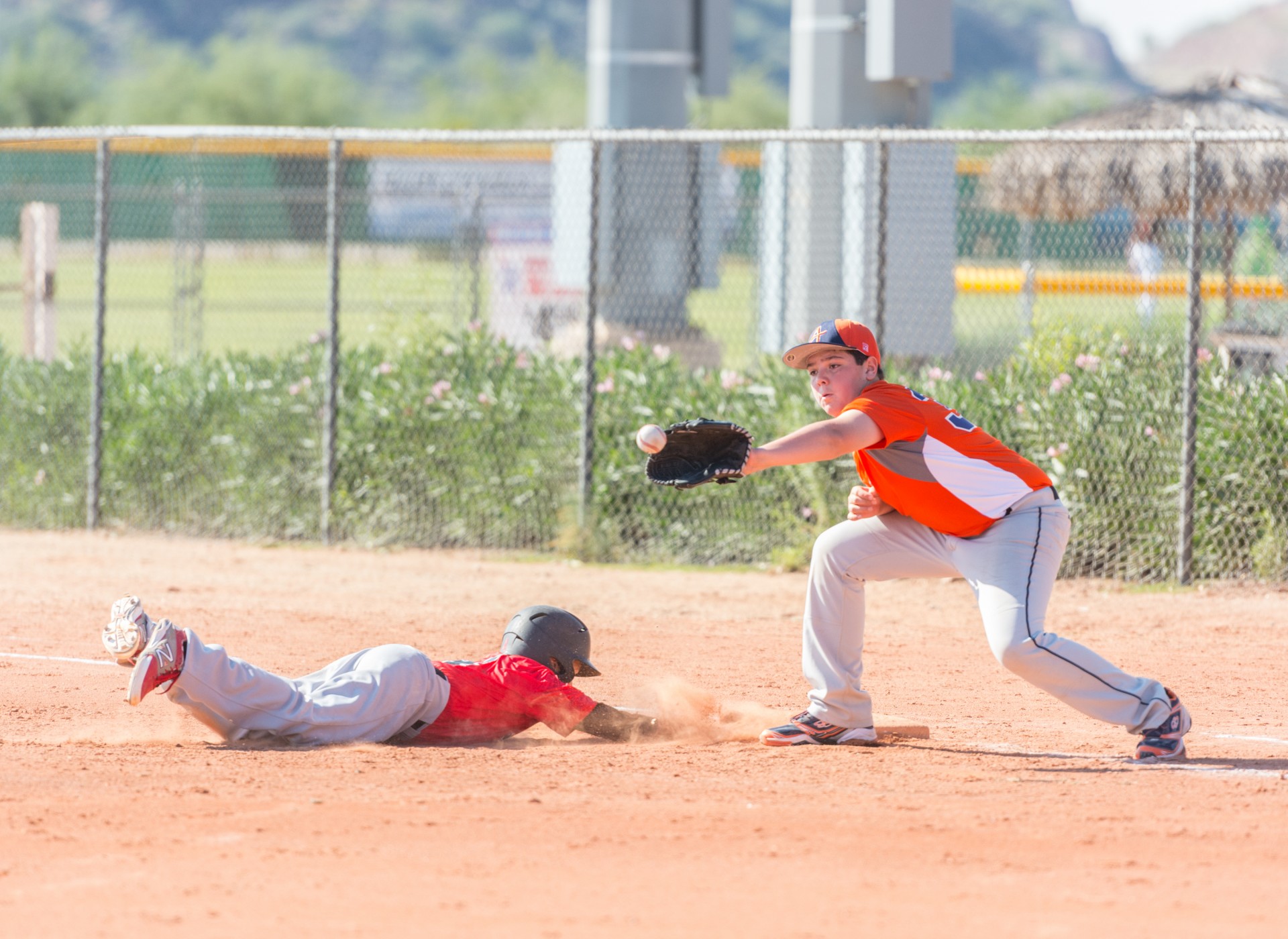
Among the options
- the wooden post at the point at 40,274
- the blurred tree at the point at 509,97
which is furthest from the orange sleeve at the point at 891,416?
the blurred tree at the point at 509,97

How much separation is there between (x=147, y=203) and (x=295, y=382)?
92.1 feet

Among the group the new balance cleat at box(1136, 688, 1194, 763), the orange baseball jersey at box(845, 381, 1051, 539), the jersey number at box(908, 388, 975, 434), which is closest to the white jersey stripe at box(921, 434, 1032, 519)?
the orange baseball jersey at box(845, 381, 1051, 539)

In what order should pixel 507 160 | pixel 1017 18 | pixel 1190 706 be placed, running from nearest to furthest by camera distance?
pixel 1190 706 → pixel 507 160 → pixel 1017 18

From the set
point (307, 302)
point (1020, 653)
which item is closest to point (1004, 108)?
point (307, 302)

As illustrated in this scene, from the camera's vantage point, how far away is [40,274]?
45.4ft

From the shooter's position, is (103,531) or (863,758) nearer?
(863,758)

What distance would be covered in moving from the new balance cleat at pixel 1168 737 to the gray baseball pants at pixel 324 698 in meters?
2.41

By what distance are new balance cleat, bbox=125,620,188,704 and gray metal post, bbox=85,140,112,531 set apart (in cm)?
639

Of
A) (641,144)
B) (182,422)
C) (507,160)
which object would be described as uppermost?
(507,160)

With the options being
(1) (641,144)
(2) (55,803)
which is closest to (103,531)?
(1) (641,144)

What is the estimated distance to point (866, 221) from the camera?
11.5 meters

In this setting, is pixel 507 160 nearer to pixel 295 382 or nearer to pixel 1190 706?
pixel 295 382

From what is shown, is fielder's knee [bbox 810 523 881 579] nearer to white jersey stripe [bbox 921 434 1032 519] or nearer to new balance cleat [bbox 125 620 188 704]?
white jersey stripe [bbox 921 434 1032 519]

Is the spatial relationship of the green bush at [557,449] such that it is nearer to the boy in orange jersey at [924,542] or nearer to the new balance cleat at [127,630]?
the boy in orange jersey at [924,542]
